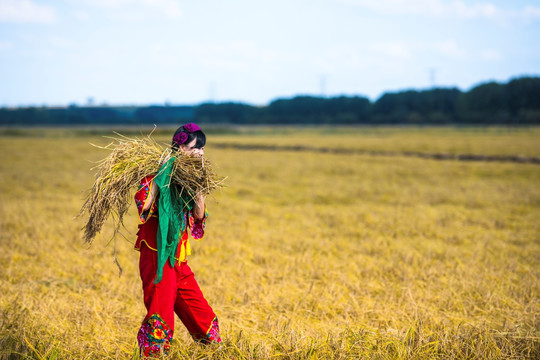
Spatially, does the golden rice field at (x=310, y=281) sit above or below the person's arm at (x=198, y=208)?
below

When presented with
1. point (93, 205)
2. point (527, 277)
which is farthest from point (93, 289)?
point (527, 277)

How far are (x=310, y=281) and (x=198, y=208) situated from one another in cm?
286

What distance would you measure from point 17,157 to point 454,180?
23.3 meters

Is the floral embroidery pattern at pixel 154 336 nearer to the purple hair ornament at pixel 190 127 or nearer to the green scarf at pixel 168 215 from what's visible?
the green scarf at pixel 168 215

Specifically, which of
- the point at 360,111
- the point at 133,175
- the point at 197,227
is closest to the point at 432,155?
the point at 197,227

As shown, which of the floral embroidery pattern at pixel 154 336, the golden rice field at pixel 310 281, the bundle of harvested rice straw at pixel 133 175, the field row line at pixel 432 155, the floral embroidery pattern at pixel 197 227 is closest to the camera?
the floral embroidery pattern at pixel 154 336

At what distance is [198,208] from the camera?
3.18 meters

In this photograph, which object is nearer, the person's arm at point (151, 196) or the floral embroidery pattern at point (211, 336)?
the person's arm at point (151, 196)

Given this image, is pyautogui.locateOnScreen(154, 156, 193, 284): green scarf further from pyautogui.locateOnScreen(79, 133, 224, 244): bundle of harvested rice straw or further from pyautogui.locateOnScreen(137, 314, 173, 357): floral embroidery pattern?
pyautogui.locateOnScreen(137, 314, 173, 357): floral embroidery pattern

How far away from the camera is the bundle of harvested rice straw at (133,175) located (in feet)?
10.3

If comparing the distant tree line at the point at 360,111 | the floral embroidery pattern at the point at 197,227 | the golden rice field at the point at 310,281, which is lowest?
the golden rice field at the point at 310,281

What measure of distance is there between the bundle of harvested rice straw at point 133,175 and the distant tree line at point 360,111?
262 ft

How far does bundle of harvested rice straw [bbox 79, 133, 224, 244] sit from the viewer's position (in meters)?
3.13

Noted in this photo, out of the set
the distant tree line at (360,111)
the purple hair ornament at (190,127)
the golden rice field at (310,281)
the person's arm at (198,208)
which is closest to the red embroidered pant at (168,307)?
the golden rice field at (310,281)
